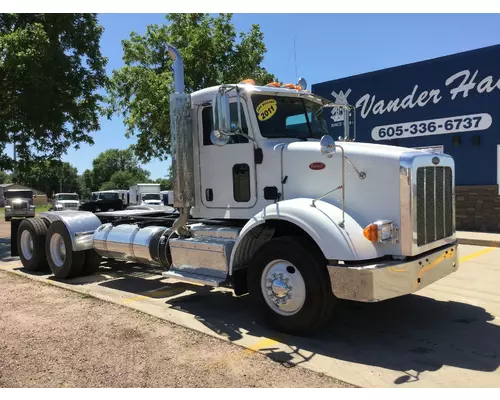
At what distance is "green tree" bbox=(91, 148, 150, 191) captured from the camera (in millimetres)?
91938

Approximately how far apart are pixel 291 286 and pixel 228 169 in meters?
1.81

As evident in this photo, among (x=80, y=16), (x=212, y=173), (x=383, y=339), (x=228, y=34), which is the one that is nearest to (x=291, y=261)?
(x=383, y=339)

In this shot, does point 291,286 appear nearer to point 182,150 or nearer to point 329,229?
point 329,229

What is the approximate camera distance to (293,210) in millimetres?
4527

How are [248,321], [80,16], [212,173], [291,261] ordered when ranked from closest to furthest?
[291,261], [248,321], [212,173], [80,16]

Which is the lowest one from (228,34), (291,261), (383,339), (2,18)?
(383,339)

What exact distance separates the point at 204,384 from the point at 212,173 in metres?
2.92

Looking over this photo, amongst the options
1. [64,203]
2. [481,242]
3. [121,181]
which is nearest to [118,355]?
[481,242]

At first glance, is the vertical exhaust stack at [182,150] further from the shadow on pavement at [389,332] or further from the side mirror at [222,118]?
the shadow on pavement at [389,332]

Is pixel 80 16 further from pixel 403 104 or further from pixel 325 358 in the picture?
pixel 325 358

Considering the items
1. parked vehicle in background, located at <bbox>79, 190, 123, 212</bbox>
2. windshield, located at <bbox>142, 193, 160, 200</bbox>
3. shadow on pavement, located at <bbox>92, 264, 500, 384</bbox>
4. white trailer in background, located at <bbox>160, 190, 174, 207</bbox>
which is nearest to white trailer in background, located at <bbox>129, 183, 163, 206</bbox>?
windshield, located at <bbox>142, 193, 160, 200</bbox>

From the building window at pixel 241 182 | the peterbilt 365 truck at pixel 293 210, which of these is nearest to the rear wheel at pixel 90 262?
the peterbilt 365 truck at pixel 293 210

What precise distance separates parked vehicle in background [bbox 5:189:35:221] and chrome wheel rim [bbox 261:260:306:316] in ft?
86.2

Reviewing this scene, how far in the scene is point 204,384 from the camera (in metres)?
3.55
